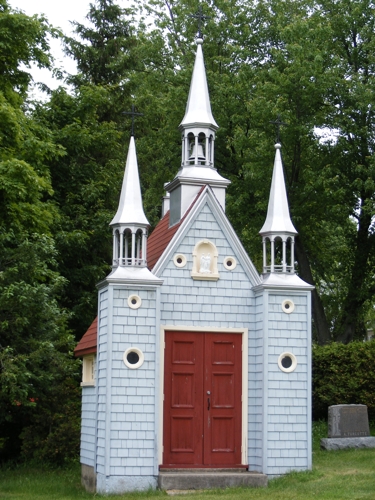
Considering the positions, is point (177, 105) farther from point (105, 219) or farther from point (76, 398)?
point (76, 398)

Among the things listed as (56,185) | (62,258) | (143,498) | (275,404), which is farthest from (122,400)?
(56,185)

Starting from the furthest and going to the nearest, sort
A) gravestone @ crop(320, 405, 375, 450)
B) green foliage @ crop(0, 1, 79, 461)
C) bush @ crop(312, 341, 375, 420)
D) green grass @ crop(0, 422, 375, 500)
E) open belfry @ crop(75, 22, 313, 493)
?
bush @ crop(312, 341, 375, 420) < gravestone @ crop(320, 405, 375, 450) < green foliage @ crop(0, 1, 79, 461) < open belfry @ crop(75, 22, 313, 493) < green grass @ crop(0, 422, 375, 500)

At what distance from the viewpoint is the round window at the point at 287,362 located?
15312 mm

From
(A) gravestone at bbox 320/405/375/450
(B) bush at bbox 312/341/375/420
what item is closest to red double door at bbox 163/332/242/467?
(A) gravestone at bbox 320/405/375/450

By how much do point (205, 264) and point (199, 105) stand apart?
3.67 m

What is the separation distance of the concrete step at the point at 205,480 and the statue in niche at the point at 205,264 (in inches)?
143

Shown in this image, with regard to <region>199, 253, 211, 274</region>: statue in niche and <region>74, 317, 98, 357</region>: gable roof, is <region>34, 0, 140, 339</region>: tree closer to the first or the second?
<region>74, 317, 98, 357</region>: gable roof

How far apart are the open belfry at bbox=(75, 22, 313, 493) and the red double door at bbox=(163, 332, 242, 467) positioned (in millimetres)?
18

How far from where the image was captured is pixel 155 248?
16766mm

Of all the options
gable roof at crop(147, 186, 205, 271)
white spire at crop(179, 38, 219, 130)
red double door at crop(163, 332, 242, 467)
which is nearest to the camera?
red double door at crop(163, 332, 242, 467)

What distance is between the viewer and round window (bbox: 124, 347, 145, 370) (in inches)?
576

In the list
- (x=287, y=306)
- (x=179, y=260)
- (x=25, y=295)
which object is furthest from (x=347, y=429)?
(x=25, y=295)

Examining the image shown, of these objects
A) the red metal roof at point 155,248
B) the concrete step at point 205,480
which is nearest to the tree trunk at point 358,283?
the red metal roof at point 155,248

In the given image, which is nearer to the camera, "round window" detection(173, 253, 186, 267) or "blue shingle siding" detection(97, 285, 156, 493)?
"blue shingle siding" detection(97, 285, 156, 493)
